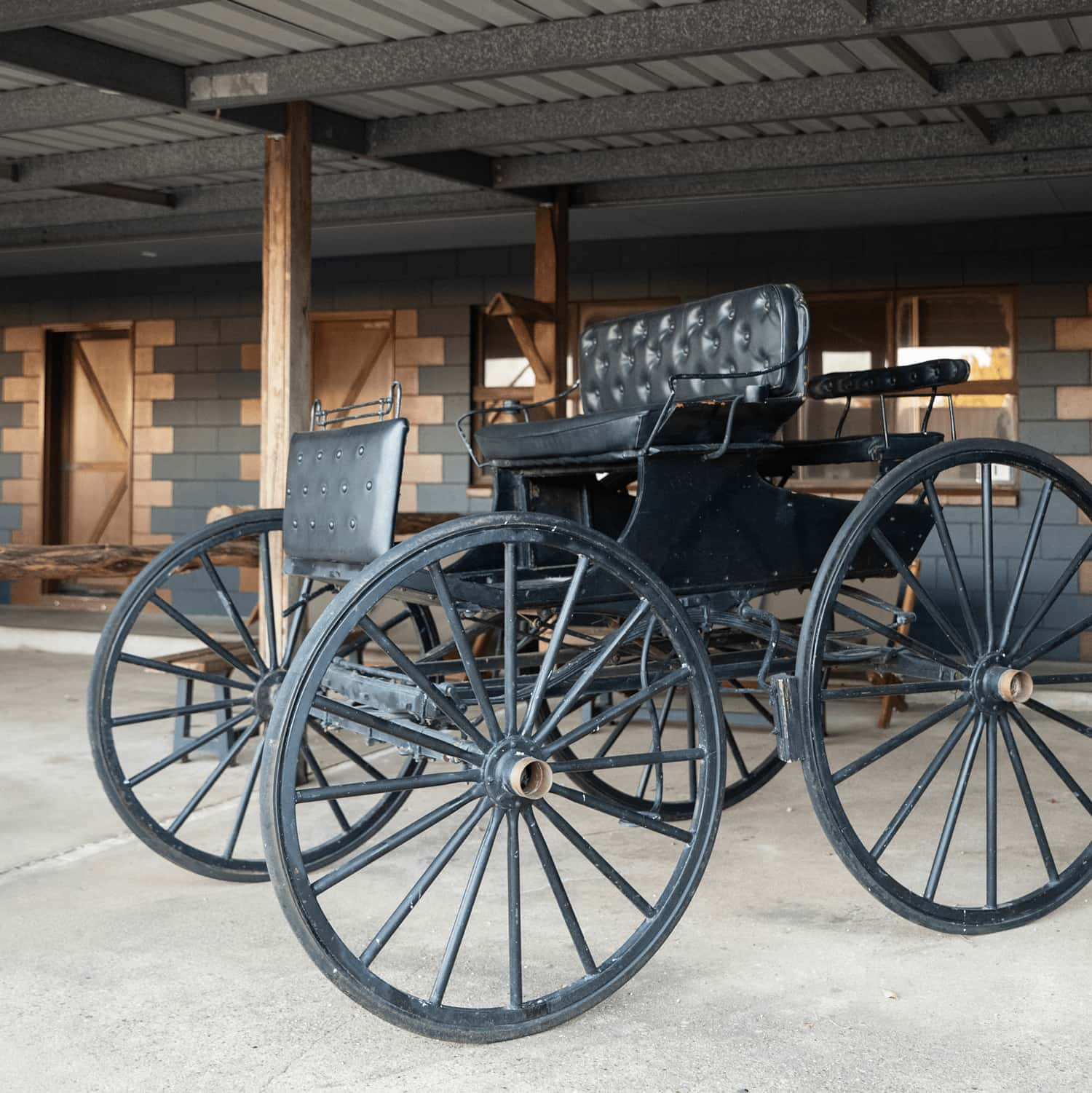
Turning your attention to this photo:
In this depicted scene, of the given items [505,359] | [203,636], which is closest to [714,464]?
[203,636]

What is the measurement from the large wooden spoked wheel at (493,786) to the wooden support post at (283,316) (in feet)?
5.77

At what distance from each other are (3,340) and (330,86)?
20.7 feet

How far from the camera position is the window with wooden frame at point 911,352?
748cm

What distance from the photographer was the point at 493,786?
2451 mm

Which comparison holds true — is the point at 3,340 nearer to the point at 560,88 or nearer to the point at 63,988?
the point at 560,88

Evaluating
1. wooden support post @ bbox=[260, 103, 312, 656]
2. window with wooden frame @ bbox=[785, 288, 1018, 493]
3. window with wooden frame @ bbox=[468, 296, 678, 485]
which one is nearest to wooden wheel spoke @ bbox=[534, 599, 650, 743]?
wooden support post @ bbox=[260, 103, 312, 656]

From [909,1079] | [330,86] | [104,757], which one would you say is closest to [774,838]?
[909,1079]

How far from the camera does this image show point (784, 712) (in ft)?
8.87

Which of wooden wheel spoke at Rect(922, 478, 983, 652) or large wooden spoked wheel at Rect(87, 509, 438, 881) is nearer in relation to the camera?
wooden wheel spoke at Rect(922, 478, 983, 652)

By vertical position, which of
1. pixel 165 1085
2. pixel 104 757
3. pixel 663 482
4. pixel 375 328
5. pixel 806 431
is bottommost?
pixel 165 1085

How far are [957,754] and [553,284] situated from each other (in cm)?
283

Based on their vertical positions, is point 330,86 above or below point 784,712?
above

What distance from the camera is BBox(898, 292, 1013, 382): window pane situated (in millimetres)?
7488

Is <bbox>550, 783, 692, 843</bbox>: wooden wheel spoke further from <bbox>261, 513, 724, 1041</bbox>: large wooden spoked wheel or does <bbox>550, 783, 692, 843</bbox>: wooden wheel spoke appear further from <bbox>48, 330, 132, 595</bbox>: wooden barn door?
<bbox>48, 330, 132, 595</bbox>: wooden barn door
